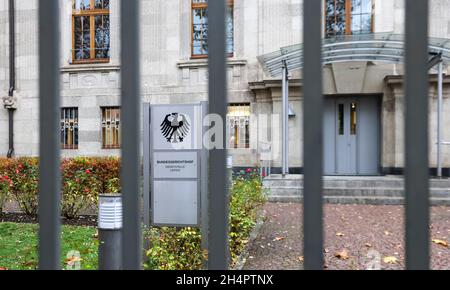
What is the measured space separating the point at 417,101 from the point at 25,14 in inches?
738

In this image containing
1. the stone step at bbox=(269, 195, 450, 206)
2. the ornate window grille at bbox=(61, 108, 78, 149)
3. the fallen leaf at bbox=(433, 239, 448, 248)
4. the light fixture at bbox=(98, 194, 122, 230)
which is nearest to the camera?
the light fixture at bbox=(98, 194, 122, 230)

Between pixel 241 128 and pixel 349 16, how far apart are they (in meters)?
5.92

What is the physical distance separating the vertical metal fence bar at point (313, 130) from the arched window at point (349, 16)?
49.0 feet

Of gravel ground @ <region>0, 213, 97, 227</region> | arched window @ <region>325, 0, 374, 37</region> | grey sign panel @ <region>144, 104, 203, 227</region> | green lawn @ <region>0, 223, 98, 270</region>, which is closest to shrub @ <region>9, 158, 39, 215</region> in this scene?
gravel ground @ <region>0, 213, 97, 227</region>

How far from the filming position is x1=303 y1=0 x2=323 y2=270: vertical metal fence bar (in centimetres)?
83

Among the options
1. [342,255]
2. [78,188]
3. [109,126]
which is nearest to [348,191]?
[342,255]

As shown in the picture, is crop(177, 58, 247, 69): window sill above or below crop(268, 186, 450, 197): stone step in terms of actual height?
above

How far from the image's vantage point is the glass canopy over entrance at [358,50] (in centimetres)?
1165

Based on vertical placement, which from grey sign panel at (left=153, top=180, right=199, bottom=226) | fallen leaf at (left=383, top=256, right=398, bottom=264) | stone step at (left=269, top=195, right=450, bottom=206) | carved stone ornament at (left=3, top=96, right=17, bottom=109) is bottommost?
stone step at (left=269, top=195, right=450, bottom=206)

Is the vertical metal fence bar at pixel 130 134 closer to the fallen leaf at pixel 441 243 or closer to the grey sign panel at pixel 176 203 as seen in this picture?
the grey sign panel at pixel 176 203

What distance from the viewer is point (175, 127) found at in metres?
4.68

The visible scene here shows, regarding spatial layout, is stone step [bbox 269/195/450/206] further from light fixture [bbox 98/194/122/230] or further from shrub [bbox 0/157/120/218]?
light fixture [bbox 98/194/122/230]

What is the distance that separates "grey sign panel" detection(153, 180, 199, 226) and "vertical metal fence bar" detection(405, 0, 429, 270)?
3.65 meters
